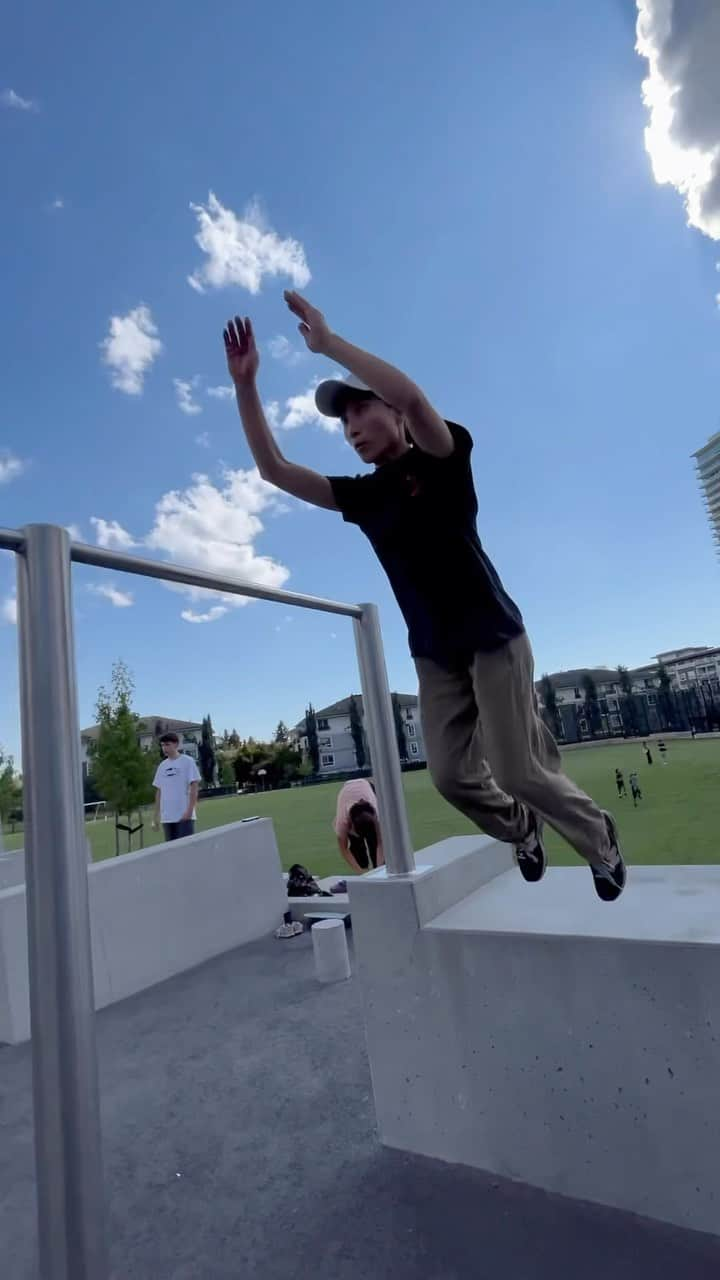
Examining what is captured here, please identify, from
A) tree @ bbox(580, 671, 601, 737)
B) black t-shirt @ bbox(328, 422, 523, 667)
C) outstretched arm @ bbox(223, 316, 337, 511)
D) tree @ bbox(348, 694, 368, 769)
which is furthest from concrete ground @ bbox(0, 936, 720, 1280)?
tree @ bbox(580, 671, 601, 737)

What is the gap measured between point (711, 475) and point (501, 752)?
46355 mm

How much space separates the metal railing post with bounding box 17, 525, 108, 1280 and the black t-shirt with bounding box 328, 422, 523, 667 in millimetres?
644

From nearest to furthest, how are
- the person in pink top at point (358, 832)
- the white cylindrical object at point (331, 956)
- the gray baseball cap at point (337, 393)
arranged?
the gray baseball cap at point (337, 393), the white cylindrical object at point (331, 956), the person in pink top at point (358, 832)

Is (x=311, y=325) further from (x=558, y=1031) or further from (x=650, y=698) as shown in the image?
(x=650, y=698)

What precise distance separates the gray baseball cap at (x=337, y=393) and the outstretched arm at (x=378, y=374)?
0.58 feet

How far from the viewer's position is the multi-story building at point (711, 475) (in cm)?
3831

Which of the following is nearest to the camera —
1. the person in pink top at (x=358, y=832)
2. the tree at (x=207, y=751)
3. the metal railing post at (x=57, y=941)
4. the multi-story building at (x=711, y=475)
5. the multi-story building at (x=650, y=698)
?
the metal railing post at (x=57, y=941)

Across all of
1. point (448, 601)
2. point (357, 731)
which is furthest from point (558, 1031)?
point (357, 731)

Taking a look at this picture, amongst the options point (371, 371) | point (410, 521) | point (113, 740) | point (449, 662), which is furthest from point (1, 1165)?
point (113, 740)

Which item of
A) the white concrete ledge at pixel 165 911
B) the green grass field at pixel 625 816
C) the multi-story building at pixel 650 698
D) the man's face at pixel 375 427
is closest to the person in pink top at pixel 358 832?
the white concrete ledge at pixel 165 911

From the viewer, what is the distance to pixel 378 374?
1.02 m

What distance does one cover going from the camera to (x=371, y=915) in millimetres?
1541

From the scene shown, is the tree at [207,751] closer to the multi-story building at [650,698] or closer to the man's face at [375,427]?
the multi-story building at [650,698]

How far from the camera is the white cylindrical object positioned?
2.70 meters
